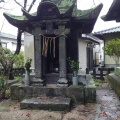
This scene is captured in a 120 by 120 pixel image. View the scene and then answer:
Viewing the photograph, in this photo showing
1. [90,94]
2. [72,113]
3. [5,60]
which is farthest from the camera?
[5,60]

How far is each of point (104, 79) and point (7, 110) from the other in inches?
348

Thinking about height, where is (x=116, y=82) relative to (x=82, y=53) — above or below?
below

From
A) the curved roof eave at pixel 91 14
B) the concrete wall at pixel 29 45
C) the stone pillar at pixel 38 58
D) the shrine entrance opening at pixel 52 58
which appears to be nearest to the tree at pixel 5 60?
the stone pillar at pixel 38 58

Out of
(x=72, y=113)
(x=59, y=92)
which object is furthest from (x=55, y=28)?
(x=72, y=113)

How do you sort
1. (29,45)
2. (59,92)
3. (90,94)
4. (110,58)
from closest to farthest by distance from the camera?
(90,94), (59,92), (29,45), (110,58)

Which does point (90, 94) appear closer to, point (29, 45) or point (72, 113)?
point (72, 113)

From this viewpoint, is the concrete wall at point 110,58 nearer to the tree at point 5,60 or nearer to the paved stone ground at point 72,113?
the paved stone ground at point 72,113

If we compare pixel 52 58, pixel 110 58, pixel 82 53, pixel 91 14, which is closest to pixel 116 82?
pixel 52 58

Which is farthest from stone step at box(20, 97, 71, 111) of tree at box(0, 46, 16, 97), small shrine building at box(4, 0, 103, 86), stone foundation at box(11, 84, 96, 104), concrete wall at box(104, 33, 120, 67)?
concrete wall at box(104, 33, 120, 67)

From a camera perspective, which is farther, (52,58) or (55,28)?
(52,58)

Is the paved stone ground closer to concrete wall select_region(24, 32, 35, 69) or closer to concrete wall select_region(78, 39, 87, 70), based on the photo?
concrete wall select_region(24, 32, 35, 69)

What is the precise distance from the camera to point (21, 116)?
16.1ft

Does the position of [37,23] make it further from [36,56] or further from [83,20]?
[83,20]

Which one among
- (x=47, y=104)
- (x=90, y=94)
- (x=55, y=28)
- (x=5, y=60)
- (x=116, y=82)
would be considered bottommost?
(x=47, y=104)
